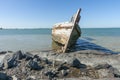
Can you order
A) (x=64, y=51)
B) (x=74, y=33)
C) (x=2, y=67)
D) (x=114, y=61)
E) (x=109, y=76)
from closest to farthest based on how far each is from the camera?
(x=109, y=76), (x=2, y=67), (x=114, y=61), (x=64, y=51), (x=74, y=33)

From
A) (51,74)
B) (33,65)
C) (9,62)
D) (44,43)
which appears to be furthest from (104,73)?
(44,43)

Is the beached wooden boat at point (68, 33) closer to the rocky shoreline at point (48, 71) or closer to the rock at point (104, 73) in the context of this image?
the rocky shoreline at point (48, 71)

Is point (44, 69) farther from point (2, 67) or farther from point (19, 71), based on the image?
point (2, 67)

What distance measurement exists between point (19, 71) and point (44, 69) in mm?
1178

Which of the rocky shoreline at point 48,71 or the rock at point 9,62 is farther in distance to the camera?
the rock at point 9,62

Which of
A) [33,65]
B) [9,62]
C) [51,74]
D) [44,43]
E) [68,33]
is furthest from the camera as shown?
[44,43]

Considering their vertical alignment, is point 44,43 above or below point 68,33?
below

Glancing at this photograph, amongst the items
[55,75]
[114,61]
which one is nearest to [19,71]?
[55,75]

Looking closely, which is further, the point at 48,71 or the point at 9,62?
the point at 9,62

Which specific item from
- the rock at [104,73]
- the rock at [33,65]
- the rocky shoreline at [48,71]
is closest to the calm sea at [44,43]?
the rocky shoreline at [48,71]

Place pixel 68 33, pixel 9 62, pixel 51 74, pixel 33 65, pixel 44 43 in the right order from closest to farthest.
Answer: pixel 51 74 → pixel 33 65 → pixel 9 62 → pixel 68 33 → pixel 44 43

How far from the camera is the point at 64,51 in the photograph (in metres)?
18.0

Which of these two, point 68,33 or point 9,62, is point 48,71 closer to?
point 9,62

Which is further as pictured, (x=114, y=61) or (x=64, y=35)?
(x=64, y=35)
